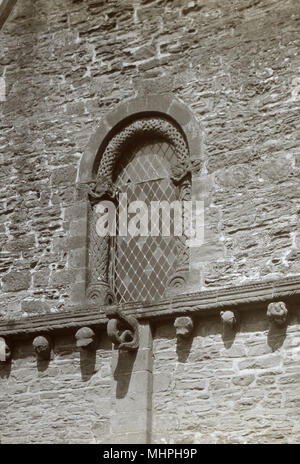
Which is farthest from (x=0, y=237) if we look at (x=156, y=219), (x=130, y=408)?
(x=130, y=408)

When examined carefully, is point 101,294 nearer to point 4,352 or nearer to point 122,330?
point 122,330

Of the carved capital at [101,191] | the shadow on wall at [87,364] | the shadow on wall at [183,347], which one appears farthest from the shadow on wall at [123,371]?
the carved capital at [101,191]

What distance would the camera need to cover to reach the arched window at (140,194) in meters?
12.7

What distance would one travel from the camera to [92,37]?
45.7 feet

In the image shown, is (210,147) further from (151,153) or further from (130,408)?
(130,408)

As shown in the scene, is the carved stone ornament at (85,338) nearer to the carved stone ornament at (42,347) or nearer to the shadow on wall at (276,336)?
the carved stone ornament at (42,347)

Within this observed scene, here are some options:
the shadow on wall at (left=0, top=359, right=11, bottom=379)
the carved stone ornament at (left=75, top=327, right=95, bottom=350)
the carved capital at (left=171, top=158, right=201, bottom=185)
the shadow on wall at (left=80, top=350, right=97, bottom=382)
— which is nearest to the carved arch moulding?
the carved capital at (left=171, top=158, right=201, bottom=185)

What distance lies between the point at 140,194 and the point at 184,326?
1.88 metres

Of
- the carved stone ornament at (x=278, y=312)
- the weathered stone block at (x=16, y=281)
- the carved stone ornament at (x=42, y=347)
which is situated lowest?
the carved stone ornament at (x=278, y=312)

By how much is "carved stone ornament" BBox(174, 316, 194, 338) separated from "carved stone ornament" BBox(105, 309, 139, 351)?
456mm

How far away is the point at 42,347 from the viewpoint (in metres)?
12.6

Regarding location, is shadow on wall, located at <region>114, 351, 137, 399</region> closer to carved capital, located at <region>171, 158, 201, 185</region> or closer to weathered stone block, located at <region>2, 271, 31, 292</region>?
weathered stone block, located at <region>2, 271, 31, 292</region>

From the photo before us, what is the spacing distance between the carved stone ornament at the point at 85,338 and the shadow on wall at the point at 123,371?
1.10ft

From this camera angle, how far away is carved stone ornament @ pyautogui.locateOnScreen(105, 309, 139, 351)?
39.1 ft
